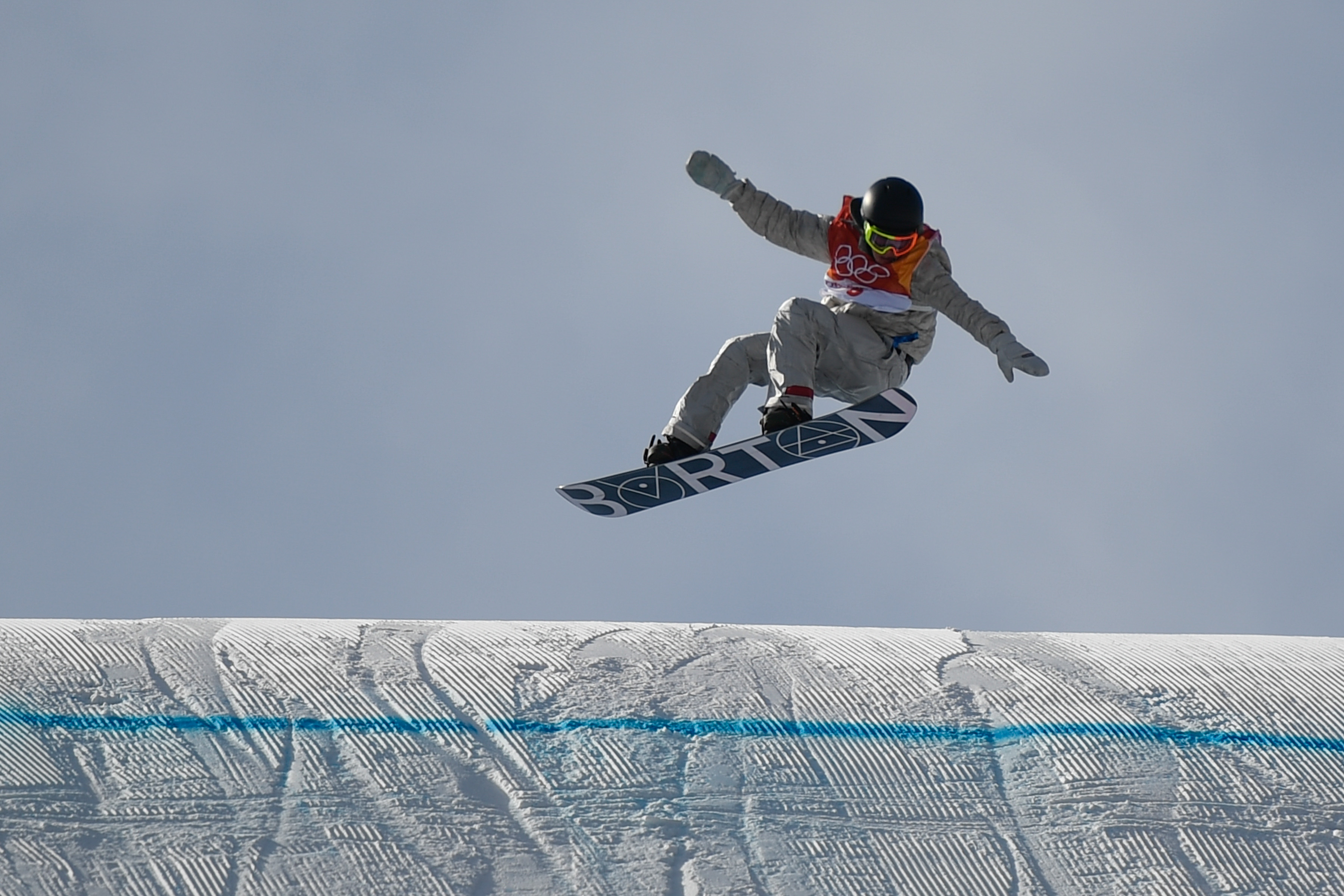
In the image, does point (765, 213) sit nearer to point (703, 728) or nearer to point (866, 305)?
point (866, 305)

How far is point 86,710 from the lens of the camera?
17.1 feet

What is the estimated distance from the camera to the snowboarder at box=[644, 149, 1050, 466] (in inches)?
301

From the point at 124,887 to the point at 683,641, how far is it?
7.16ft

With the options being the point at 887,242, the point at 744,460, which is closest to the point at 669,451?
the point at 744,460

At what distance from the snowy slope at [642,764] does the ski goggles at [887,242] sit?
2302 mm

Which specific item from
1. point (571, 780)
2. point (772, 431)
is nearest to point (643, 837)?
point (571, 780)

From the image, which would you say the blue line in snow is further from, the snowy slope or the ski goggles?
the ski goggles

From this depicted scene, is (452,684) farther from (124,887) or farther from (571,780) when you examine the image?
(124,887)

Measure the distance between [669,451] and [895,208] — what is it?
1.57 m

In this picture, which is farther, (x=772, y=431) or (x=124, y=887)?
(x=772, y=431)

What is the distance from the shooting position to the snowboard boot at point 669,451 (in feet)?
25.6

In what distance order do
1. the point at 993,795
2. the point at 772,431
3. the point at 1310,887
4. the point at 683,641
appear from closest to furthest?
the point at 1310,887, the point at 993,795, the point at 683,641, the point at 772,431

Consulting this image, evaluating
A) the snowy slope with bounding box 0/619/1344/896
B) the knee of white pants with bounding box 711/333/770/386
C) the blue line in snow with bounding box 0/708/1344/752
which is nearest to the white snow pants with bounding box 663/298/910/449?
the knee of white pants with bounding box 711/333/770/386

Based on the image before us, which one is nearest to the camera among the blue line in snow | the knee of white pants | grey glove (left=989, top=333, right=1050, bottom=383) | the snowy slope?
the snowy slope
